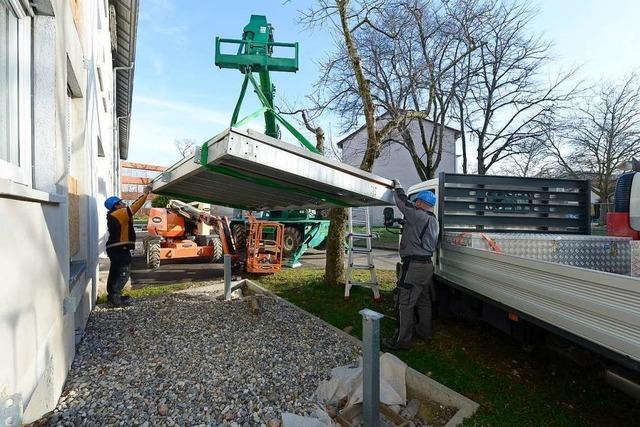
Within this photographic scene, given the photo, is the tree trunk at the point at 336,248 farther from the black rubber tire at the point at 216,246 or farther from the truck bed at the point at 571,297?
the black rubber tire at the point at 216,246

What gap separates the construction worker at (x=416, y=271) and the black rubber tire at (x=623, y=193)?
86.1 inches

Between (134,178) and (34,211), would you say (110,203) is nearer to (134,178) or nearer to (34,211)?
(34,211)

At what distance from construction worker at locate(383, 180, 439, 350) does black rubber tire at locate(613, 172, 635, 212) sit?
7.17 feet

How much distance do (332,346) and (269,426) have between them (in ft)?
5.27

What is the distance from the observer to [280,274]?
921 centimetres

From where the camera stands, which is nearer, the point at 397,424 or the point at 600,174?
the point at 397,424

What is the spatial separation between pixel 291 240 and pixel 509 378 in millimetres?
8423

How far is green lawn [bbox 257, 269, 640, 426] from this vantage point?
3062 mm

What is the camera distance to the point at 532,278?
2902 millimetres

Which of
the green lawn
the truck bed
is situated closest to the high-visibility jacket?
the green lawn

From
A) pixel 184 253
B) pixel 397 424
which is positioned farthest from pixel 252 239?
pixel 397 424

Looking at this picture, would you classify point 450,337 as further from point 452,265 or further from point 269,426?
point 269,426

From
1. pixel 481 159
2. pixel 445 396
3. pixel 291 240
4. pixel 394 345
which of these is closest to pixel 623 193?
A: pixel 394 345

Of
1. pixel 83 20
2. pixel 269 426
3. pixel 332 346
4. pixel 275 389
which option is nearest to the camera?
pixel 269 426
